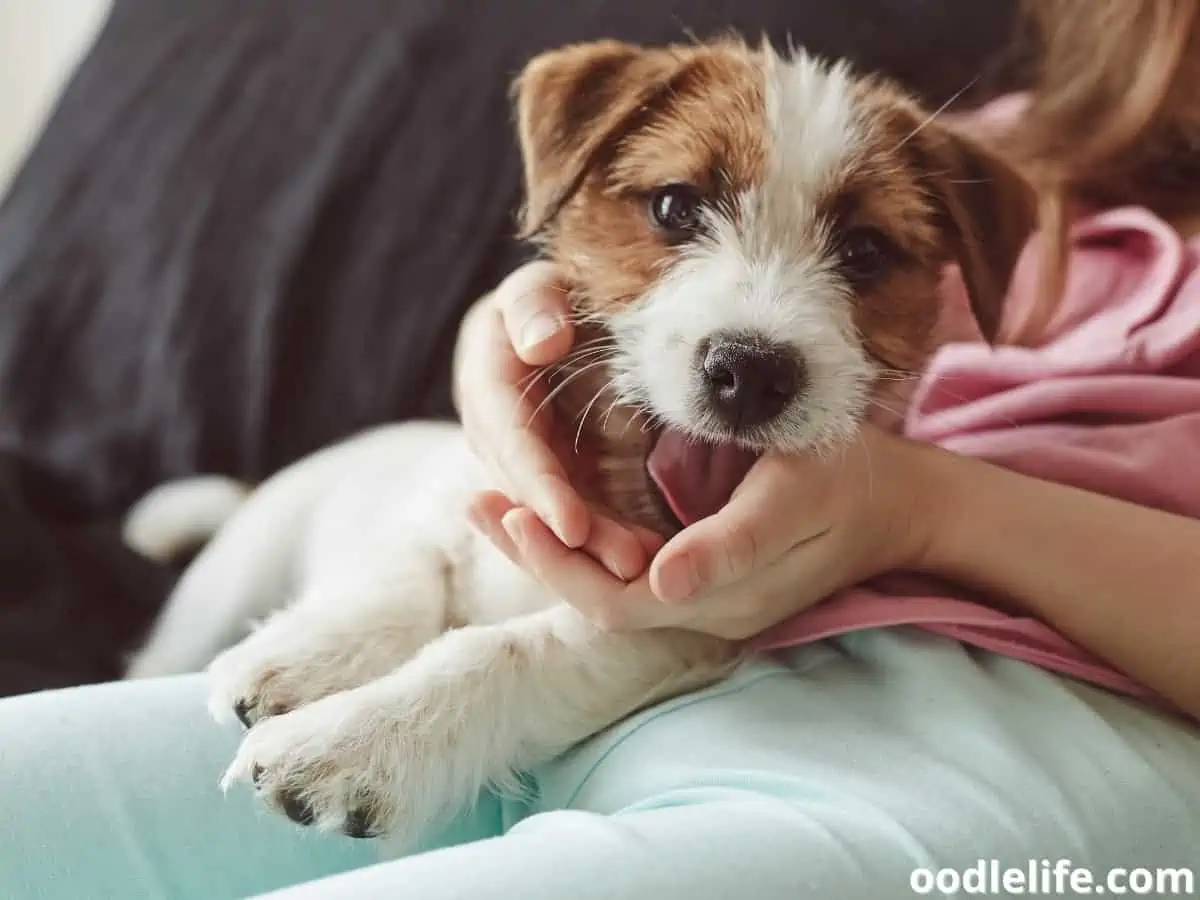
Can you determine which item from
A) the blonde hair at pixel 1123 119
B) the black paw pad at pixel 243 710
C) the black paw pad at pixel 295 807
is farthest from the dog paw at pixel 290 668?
the blonde hair at pixel 1123 119

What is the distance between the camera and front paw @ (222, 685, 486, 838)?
42.6 inches

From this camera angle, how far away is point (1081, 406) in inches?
55.7

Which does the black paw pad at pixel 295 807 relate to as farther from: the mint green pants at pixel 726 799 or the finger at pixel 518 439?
the finger at pixel 518 439

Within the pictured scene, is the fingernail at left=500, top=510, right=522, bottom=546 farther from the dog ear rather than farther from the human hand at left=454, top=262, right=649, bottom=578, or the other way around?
the dog ear

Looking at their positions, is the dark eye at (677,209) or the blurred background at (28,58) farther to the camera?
the blurred background at (28,58)

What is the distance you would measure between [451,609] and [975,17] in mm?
1268

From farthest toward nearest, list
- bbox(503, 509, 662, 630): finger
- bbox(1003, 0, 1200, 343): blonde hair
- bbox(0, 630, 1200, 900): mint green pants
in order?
bbox(1003, 0, 1200, 343): blonde hair → bbox(503, 509, 662, 630): finger → bbox(0, 630, 1200, 900): mint green pants

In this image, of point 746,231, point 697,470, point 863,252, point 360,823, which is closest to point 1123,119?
point 863,252

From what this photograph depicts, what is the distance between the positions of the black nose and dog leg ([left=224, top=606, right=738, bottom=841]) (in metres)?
0.26

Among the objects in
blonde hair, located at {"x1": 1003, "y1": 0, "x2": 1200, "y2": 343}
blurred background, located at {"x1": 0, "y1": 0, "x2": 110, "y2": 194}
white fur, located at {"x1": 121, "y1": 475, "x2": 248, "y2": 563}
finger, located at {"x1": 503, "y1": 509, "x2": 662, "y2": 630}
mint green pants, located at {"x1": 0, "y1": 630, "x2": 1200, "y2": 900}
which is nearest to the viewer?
mint green pants, located at {"x1": 0, "y1": 630, "x2": 1200, "y2": 900}

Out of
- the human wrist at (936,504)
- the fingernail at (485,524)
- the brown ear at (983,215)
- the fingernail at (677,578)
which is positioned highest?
the brown ear at (983,215)

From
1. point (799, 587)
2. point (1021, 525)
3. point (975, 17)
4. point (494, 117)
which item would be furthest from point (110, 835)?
point (975, 17)

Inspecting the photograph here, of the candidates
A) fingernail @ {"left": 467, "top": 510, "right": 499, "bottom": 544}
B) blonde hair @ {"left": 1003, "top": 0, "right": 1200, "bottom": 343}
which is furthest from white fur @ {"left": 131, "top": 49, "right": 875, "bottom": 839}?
blonde hair @ {"left": 1003, "top": 0, "right": 1200, "bottom": 343}

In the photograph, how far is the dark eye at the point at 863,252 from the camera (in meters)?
1.28
